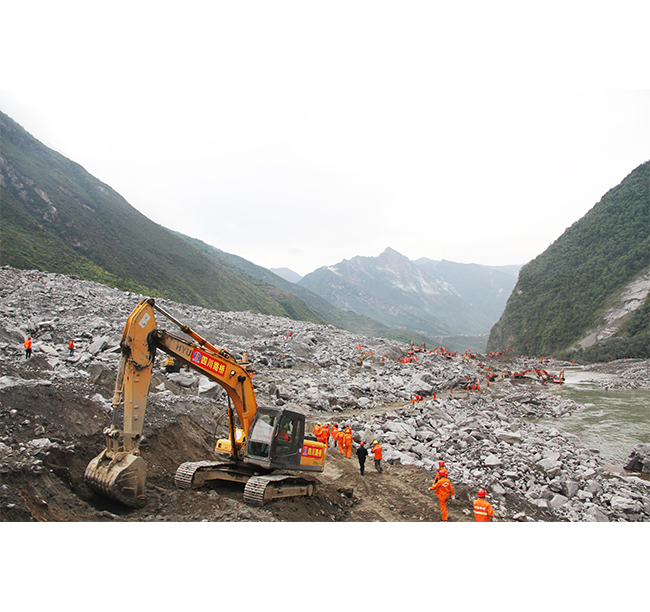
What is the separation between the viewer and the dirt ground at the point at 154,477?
17.1 feet

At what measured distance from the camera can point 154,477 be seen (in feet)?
23.1

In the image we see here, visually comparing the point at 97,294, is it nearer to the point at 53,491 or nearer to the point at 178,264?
the point at 53,491

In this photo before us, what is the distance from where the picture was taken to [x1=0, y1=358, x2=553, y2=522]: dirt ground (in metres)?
5.22

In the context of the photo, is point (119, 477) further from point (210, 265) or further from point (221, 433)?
point (210, 265)

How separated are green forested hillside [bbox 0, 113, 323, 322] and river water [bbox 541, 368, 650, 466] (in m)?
48.9

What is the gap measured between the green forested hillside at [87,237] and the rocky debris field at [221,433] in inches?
1239

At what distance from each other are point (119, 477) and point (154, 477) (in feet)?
7.52

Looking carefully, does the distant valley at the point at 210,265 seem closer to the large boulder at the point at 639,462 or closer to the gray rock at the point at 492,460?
the large boulder at the point at 639,462

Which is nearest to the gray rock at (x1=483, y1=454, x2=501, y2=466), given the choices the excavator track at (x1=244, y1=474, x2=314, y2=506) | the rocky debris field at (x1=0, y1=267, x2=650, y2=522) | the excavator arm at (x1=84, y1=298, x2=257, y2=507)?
the rocky debris field at (x1=0, y1=267, x2=650, y2=522)

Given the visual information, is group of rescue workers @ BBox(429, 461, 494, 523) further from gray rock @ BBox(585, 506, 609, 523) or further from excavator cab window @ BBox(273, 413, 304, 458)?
excavator cab window @ BBox(273, 413, 304, 458)

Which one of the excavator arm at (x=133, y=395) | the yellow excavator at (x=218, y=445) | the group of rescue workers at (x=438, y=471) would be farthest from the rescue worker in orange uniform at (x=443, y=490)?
the excavator arm at (x=133, y=395)

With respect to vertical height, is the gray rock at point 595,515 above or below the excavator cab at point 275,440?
below

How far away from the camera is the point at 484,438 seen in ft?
38.8

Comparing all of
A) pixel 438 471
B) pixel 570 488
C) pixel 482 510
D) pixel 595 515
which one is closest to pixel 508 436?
pixel 570 488
